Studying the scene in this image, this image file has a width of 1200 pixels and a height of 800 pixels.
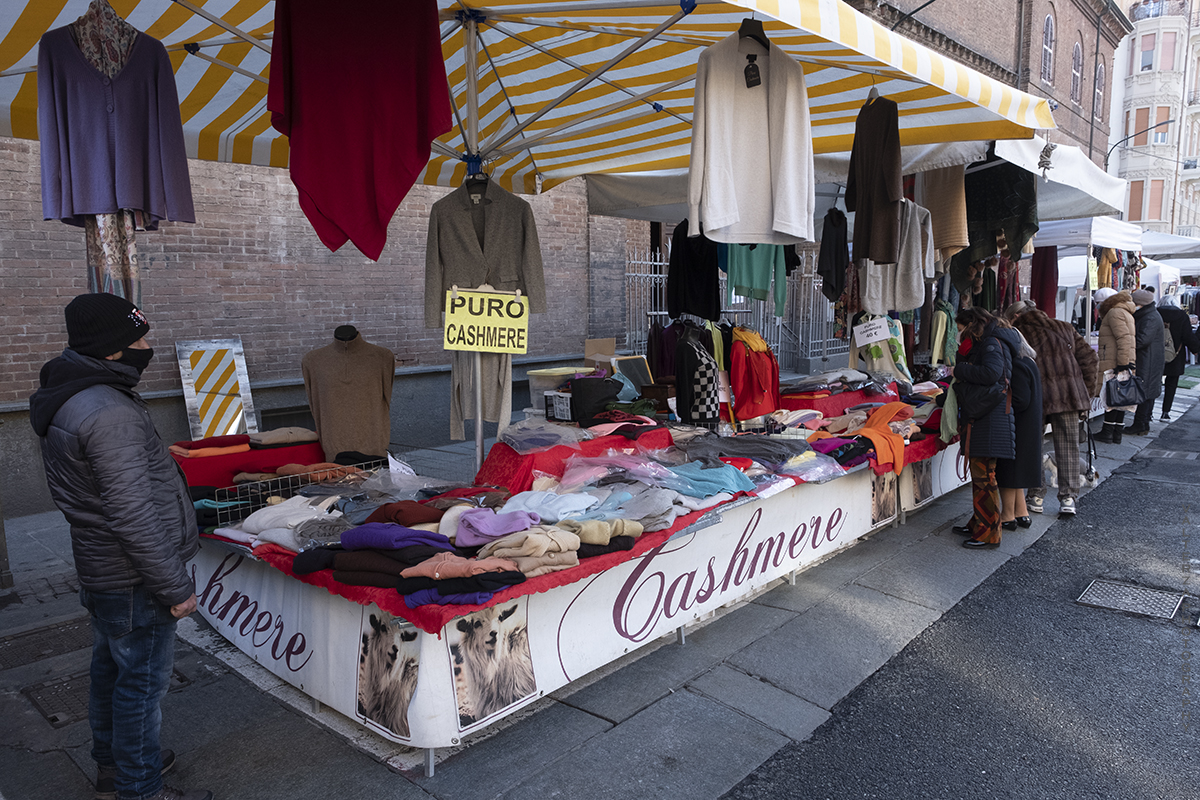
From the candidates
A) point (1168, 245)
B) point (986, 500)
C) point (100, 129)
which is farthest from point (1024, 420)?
point (1168, 245)

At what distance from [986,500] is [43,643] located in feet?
20.5

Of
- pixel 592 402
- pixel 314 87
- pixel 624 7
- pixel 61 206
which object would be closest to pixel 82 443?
pixel 61 206

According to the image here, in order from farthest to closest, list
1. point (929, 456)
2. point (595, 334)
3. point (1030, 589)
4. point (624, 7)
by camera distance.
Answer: point (595, 334) → point (929, 456) → point (1030, 589) → point (624, 7)

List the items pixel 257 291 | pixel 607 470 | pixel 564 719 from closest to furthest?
1. pixel 564 719
2. pixel 607 470
3. pixel 257 291

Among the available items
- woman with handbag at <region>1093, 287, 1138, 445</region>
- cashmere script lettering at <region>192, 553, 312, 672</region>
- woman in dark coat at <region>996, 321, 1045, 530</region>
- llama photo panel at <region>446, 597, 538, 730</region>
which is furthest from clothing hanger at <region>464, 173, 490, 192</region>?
woman with handbag at <region>1093, 287, 1138, 445</region>

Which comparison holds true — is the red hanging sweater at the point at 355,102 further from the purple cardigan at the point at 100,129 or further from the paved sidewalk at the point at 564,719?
the paved sidewalk at the point at 564,719

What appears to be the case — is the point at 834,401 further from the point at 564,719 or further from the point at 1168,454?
the point at 1168,454

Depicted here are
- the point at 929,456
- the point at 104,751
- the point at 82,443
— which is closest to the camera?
the point at 82,443

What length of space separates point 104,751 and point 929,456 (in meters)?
5.71

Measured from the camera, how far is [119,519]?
2359 mm

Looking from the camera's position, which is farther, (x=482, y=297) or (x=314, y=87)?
(x=482, y=297)

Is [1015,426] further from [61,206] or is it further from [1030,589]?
[61,206]

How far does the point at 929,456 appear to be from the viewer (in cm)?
606

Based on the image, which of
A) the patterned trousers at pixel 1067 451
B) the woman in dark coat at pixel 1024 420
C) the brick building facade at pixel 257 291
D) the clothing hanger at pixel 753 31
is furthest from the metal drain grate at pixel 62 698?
the patterned trousers at pixel 1067 451
